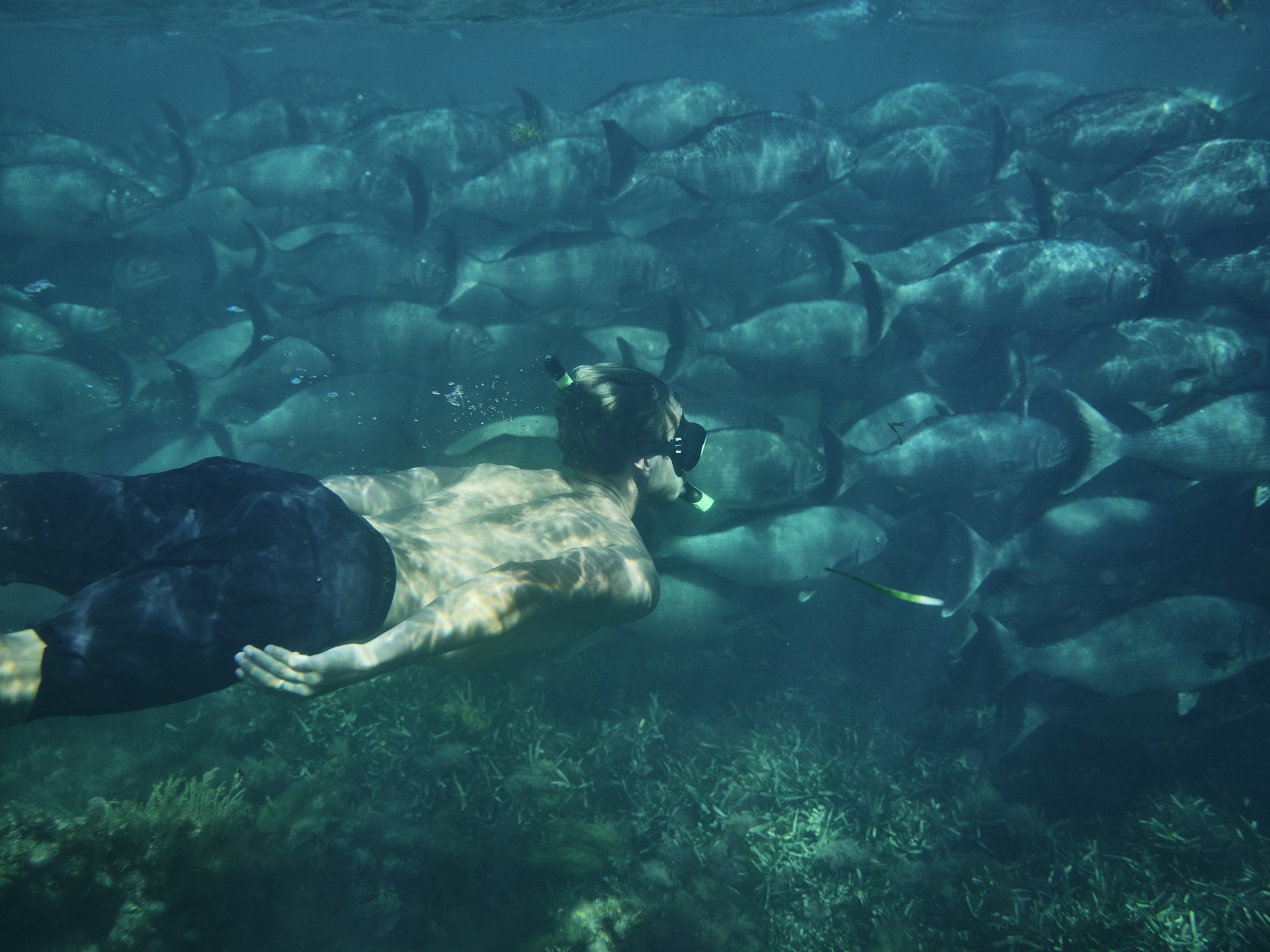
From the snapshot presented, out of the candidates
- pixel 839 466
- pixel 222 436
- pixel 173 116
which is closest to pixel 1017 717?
pixel 839 466

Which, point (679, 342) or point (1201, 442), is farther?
point (679, 342)

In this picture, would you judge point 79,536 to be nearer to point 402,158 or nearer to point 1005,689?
point 1005,689

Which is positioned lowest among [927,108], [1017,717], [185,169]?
[1017,717]

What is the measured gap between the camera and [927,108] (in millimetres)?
13414

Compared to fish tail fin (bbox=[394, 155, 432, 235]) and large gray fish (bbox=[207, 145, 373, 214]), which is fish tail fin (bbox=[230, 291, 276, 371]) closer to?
fish tail fin (bbox=[394, 155, 432, 235])

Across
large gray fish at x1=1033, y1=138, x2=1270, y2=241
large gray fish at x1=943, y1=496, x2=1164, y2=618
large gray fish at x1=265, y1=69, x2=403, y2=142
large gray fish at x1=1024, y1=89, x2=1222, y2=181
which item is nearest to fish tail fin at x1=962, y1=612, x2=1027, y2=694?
large gray fish at x1=943, y1=496, x2=1164, y2=618

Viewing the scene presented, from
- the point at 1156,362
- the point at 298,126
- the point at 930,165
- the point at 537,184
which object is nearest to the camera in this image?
the point at 1156,362

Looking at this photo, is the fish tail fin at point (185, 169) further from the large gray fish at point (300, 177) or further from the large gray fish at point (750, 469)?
the large gray fish at point (750, 469)

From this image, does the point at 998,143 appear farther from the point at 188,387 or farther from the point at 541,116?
the point at 188,387

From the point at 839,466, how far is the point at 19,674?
6.46 m

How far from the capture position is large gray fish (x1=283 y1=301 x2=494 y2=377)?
A: 8.55m

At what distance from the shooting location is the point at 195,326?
40.8 ft

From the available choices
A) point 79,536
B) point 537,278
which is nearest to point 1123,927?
point 79,536

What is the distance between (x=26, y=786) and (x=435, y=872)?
3697mm
